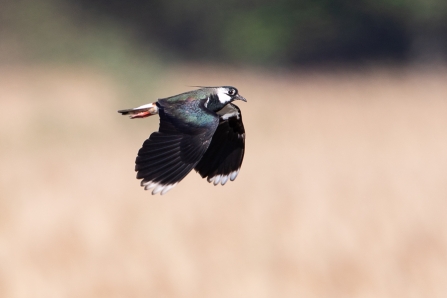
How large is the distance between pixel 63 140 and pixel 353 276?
7.04m

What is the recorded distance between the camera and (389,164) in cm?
955

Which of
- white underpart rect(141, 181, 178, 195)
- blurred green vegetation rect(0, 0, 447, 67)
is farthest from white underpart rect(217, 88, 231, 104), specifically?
blurred green vegetation rect(0, 0, 447, 67)

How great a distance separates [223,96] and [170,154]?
1.97 feet

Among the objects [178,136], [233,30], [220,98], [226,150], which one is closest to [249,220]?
[226,150]

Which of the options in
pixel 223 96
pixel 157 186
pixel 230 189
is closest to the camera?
pixel 157 186

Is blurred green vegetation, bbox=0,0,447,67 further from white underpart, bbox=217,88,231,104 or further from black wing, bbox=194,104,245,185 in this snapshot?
white underpart, bbox=217,88,231,104

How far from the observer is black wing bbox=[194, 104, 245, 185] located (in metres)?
4.98

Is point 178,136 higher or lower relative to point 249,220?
higher

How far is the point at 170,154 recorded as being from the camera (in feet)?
13.9

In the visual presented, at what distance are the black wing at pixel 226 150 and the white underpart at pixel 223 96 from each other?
26cm

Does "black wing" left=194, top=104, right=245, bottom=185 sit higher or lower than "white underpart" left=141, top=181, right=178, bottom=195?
higher

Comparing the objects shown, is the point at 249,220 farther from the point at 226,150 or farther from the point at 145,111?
the point at 145,111

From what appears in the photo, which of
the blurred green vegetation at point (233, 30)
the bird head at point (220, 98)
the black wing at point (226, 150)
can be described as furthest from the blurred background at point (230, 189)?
the bird head at point (220, 98)

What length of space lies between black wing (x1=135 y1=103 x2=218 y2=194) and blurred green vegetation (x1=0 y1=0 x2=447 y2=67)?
14.8 meters
